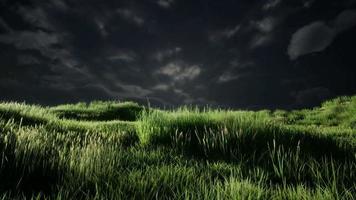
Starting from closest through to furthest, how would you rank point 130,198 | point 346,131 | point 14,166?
point 130,198 < point 14,166 < point 346,131

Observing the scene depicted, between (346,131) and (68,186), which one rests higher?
(346,131)

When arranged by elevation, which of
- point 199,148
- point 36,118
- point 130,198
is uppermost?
point 36,118

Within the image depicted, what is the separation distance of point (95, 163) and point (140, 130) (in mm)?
2384

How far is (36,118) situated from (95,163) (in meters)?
4.55

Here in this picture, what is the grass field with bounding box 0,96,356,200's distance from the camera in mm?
3078

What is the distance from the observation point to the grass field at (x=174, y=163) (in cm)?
308

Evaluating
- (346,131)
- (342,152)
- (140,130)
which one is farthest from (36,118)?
(346,131)

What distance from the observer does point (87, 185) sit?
3.27m

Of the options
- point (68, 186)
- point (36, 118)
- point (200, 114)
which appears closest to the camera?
point (68, 186)

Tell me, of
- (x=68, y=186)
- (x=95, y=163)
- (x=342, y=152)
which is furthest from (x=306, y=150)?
(x=68, y=186)

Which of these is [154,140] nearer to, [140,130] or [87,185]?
[140,130]

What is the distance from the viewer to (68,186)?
3172 millimetres

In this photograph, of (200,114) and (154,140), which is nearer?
(154,140)

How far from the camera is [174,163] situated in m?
4.23
